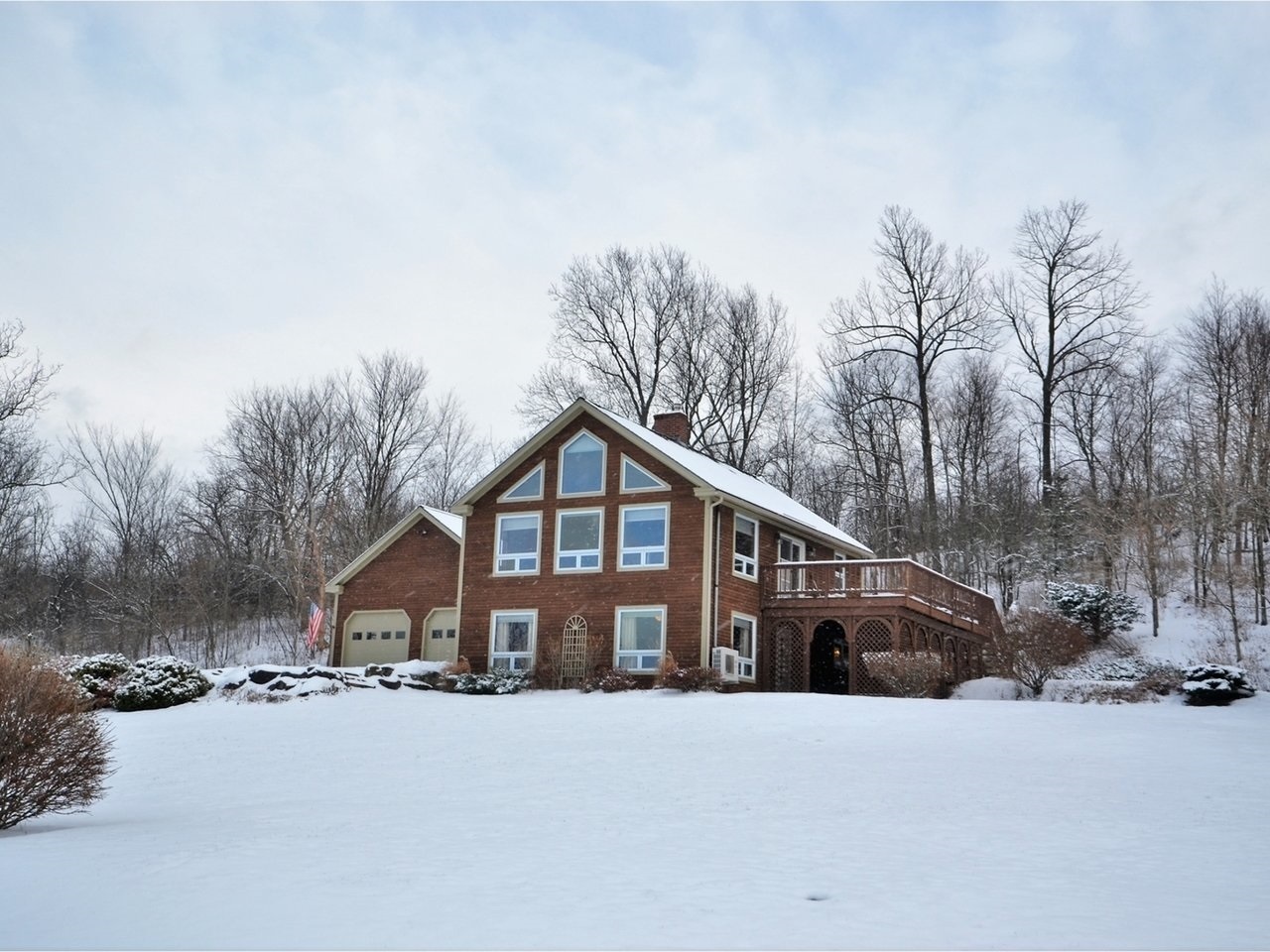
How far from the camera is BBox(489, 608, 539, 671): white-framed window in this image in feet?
88.0

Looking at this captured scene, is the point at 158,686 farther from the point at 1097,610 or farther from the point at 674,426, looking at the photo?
the point at 1097,610

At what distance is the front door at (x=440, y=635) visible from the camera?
29609 millimetres

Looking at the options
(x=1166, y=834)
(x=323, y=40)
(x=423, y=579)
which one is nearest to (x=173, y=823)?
(x=1166, y=834)

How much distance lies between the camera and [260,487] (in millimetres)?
46750

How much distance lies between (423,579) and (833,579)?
36.9ft

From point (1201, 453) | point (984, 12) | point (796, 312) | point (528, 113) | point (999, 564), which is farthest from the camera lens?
point (796, 312)

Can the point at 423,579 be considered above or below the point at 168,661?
above

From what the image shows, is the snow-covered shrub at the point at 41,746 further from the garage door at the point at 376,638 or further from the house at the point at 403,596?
the garage door at the point at 376,638

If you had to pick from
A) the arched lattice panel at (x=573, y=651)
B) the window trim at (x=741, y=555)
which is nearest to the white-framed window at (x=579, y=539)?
the arched lattice panel at (x=573, y=651)

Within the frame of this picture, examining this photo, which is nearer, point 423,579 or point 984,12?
point 984,12

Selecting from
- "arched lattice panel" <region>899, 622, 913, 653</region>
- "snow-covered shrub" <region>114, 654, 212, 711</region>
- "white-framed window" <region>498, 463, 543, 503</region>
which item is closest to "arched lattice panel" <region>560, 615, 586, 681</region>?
"white-framed window" <region>498, 463, 543, 503</region>

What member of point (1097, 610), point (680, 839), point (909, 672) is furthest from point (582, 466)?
point (680, 839)

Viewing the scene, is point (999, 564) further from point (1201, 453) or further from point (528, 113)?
point (528, 113)

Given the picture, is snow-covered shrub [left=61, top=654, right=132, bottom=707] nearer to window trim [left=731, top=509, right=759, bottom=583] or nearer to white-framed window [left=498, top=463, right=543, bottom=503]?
white-framed window [left=498, top=463, right=543, bottom=503]
